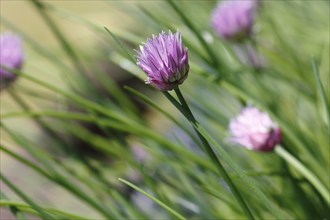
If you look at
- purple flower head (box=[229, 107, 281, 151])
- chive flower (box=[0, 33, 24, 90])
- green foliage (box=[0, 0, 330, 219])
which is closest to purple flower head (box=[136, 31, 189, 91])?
green foliage (box=[0, 0, 330, 219])

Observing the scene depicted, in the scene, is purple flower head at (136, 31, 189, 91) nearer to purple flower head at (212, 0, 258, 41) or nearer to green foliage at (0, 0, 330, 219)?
green foliage at (0, 0, 330, 219)

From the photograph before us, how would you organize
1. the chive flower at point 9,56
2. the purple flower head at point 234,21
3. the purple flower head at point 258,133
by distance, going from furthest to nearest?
the purple flower head at point 234,21, the chive flower at point 9,56, the purple flower head at point 258,133

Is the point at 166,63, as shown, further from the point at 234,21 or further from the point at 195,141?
the point at 234,21

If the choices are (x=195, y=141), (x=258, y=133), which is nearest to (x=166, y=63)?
(x=258, y=133)

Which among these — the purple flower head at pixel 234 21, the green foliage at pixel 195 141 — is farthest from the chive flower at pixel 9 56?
the purple flower head at pixel 234 21

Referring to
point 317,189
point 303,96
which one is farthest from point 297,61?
point 317,189

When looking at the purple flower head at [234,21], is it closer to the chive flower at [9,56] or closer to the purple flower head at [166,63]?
the chive flower at [9,56]

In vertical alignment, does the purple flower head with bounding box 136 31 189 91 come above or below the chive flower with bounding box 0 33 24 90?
below
